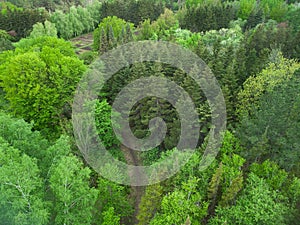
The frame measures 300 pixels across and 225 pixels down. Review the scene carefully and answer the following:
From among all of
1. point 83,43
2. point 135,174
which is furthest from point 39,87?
point 83,43

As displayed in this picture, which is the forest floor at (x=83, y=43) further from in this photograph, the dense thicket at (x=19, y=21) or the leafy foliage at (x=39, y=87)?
the leafy foliage at (x=39, y=87)

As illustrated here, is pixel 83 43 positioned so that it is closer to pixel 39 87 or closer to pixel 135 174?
pixel 39 87

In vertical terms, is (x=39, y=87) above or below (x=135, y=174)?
above

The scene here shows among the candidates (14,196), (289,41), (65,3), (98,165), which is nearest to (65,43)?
(98,165)

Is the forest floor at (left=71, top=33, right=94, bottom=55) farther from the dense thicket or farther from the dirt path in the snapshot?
the dirt path

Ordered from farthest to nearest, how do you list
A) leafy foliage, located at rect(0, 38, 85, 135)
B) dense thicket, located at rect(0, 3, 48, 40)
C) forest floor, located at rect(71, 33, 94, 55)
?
forest floor, located at rect(71, 33, 94, 55) < dense thicket, located at rect(0, 3, 48, 40) < leafy foliage, located at rect(0, 38, 85, 135)

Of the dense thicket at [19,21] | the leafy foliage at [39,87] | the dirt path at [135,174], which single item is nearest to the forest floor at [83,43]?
the dense thicket at [19,21]

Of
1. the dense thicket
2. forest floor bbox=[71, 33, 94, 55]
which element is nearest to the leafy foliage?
forest floor bbox=[71, 33, 94, 55]
